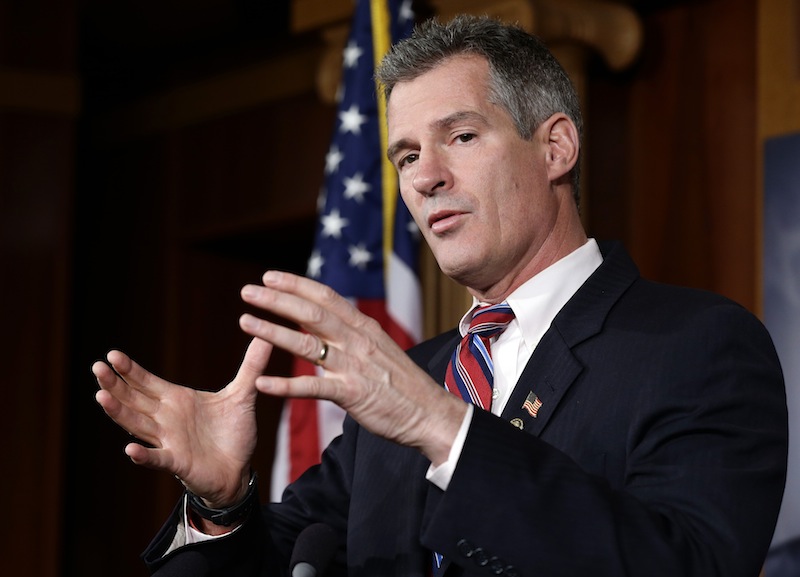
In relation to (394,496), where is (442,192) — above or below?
above

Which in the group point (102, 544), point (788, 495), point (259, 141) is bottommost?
point (102, 544)

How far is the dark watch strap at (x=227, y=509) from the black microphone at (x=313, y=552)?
176mm

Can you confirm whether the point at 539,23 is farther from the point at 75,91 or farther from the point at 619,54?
the point at 75,91

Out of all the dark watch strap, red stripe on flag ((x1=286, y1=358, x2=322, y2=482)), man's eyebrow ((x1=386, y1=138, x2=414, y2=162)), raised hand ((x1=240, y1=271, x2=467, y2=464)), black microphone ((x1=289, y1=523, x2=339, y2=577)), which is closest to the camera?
raised hand ((x1=240, y1=271, x2=467, y2=464))

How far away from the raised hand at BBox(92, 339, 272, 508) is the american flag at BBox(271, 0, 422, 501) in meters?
1.75

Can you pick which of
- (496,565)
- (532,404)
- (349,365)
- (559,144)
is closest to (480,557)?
(496,565)

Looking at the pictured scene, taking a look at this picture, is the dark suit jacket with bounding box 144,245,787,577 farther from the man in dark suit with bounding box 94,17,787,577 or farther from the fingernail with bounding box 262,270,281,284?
the fingernail with bounding box 262,270,281,284

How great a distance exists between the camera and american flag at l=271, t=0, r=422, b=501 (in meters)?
3.72

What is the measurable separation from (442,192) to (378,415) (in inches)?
26.6

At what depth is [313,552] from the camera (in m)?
1.72

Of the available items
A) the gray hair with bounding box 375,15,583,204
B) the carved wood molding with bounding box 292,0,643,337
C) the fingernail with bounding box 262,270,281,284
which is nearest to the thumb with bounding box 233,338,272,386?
the fingernail with bounding box 262,270,281,284

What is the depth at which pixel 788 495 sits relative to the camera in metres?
3.52

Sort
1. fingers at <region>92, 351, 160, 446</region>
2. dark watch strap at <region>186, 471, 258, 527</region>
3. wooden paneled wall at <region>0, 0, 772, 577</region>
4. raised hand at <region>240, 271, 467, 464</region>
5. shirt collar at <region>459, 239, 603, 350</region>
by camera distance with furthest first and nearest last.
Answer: wooden paneled wall at <region>0, 0, 772, 577</region>, shirt collar at <region>459, 239, 603, 350</region>, dark watch strap at <region>186, 471, 258, 527</region>, fingers at <region>92, 351, 160, 446</region>, raised hand at <region>240, 271, 467, 464</region>

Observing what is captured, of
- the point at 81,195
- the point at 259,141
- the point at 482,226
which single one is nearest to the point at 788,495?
the point at 482,226
